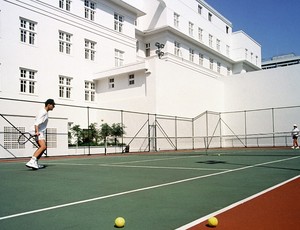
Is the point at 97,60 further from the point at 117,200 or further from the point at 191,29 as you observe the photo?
the point at 117,200

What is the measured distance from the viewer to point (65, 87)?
28.8 metres

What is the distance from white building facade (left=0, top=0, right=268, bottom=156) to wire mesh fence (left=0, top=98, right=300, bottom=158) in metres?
0.36

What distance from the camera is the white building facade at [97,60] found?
25016 millimetres

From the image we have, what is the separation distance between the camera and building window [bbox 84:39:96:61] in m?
31.1

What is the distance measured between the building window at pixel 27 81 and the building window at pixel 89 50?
6.26 meters

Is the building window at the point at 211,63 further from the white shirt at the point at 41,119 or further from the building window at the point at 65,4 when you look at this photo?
the white shirt at the point at 41,119

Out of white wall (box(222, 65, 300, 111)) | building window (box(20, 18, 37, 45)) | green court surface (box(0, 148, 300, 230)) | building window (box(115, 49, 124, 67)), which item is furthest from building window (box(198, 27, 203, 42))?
green court surface (box(0, 148, 300, 230))

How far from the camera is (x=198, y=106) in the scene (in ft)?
112

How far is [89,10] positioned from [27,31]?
773 centimetres

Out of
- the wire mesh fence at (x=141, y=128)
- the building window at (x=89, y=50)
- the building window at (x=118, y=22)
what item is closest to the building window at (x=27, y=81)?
the wire mesh fence at (x=141, y=128)

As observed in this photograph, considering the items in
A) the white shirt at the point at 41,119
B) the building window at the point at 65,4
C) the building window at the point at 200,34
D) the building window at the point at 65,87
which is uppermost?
the building window at the point at 200,34

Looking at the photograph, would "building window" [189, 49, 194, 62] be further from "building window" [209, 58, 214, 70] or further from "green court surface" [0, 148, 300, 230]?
"green court surface" [0, 148, 300, 230]

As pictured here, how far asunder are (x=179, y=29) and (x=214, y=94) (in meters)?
10.1

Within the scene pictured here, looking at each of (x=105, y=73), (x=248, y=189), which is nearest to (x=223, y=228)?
(x=248, y=189)
